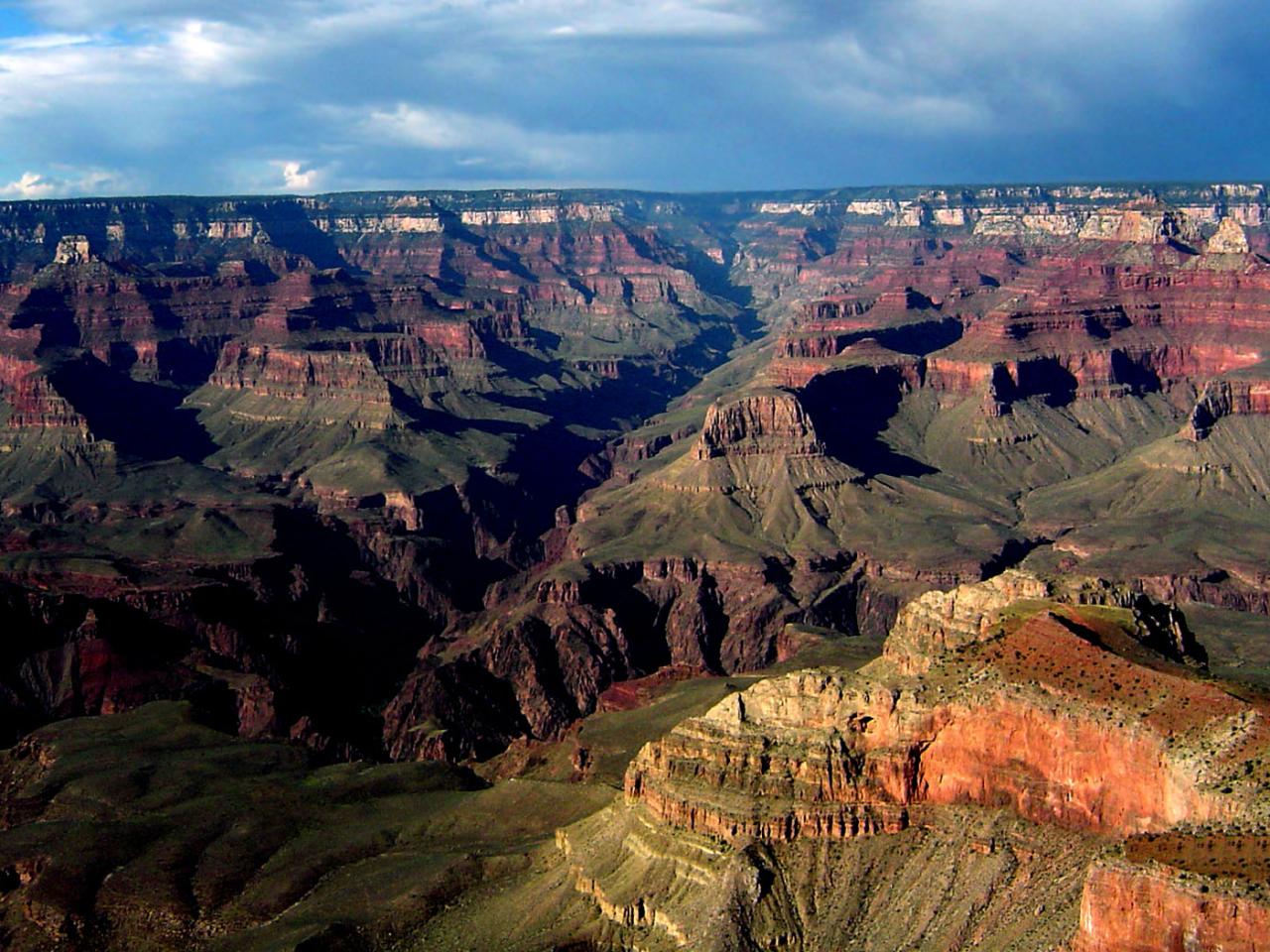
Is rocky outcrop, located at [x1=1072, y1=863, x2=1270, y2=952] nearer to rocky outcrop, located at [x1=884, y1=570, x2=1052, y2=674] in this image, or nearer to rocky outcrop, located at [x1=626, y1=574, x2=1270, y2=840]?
rocky outcrop, located at [x1=626, y1=574, x2=1270, y2=840]

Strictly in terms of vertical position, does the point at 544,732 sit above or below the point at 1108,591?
below

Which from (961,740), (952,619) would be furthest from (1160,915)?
(952,619)

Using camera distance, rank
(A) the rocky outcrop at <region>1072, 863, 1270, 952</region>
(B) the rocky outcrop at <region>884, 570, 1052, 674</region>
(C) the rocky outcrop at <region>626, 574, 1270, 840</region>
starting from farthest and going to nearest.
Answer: (B) the rocky outcrop at <region>884, 570, 1052, 674</region>, (C) the rocky outcrop at <region>626, 574, 1270, 840</region>, (A) the rocky outcrop at <region>1072, 863, 1270, 952</region>

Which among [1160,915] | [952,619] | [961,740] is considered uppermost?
[952,619]

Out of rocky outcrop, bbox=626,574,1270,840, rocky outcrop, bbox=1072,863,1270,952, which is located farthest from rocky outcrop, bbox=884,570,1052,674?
rocky outcrop, bbox=1072,863,1270,952

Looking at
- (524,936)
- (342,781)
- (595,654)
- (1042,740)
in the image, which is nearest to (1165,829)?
(1042,740)

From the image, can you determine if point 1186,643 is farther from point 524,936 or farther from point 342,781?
point 342,781

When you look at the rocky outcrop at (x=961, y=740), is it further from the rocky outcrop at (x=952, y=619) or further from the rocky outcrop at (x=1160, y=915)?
the rocky outcrop at (x=1160, y=915)

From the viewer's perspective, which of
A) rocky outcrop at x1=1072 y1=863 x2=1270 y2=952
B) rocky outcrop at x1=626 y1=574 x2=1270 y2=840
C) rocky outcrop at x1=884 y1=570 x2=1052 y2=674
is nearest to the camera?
rocky outcrop at x1=1072 y1=863 x2=1270 y2=952

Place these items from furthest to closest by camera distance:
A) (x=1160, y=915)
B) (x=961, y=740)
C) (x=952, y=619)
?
1. (x=952, y=619)
2. (x=961, y=740)
3. (x=1160, y=915)

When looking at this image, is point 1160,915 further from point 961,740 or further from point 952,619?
point 952,619

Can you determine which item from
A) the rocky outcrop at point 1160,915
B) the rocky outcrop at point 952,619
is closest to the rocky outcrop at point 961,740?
the rocky outcrop at point 952,619
